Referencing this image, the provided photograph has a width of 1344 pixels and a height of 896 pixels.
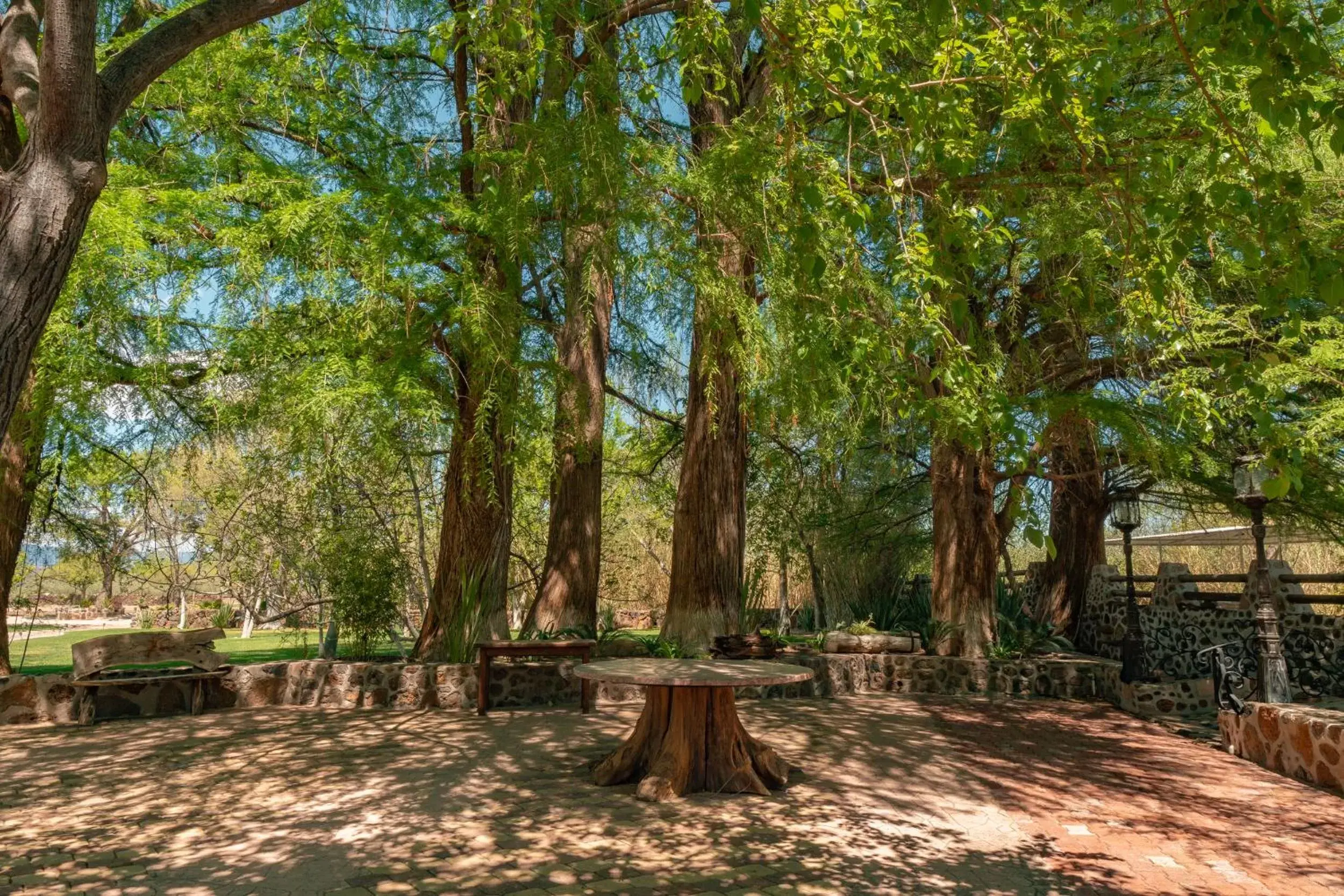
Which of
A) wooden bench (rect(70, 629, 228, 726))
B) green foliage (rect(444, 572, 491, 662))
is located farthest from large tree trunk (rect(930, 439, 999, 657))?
wooden bench (rect(70, 629, 228, 726))

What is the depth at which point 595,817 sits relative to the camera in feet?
16.8

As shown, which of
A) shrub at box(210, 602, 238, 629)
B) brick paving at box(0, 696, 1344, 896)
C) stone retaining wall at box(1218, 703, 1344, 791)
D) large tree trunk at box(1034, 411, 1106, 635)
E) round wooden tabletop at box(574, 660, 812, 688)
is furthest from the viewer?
shrub at box(210, 602, 238, 629)

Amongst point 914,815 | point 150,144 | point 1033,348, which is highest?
point 150,144

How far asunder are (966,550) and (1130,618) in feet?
6.10

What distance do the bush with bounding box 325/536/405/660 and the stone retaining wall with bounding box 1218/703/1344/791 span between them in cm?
722

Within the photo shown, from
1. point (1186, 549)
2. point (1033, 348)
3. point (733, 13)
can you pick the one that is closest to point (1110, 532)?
point (1186, 549)

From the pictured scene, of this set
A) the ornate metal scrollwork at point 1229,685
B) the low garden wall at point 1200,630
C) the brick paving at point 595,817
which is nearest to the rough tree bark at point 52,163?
the brick paving at point 595,817

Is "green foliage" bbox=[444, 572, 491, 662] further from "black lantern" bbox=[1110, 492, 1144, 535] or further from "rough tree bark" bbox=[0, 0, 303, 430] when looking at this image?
"black lantern" bbox=[1110, 492, 1144, 535]

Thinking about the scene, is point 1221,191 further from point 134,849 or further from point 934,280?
point 134,849

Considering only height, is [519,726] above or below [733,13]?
below

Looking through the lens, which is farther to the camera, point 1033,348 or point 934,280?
point 1033,348

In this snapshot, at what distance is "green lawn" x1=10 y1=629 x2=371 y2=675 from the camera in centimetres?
1326

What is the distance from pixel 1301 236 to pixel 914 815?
3510mm

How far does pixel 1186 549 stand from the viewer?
2094 cm
